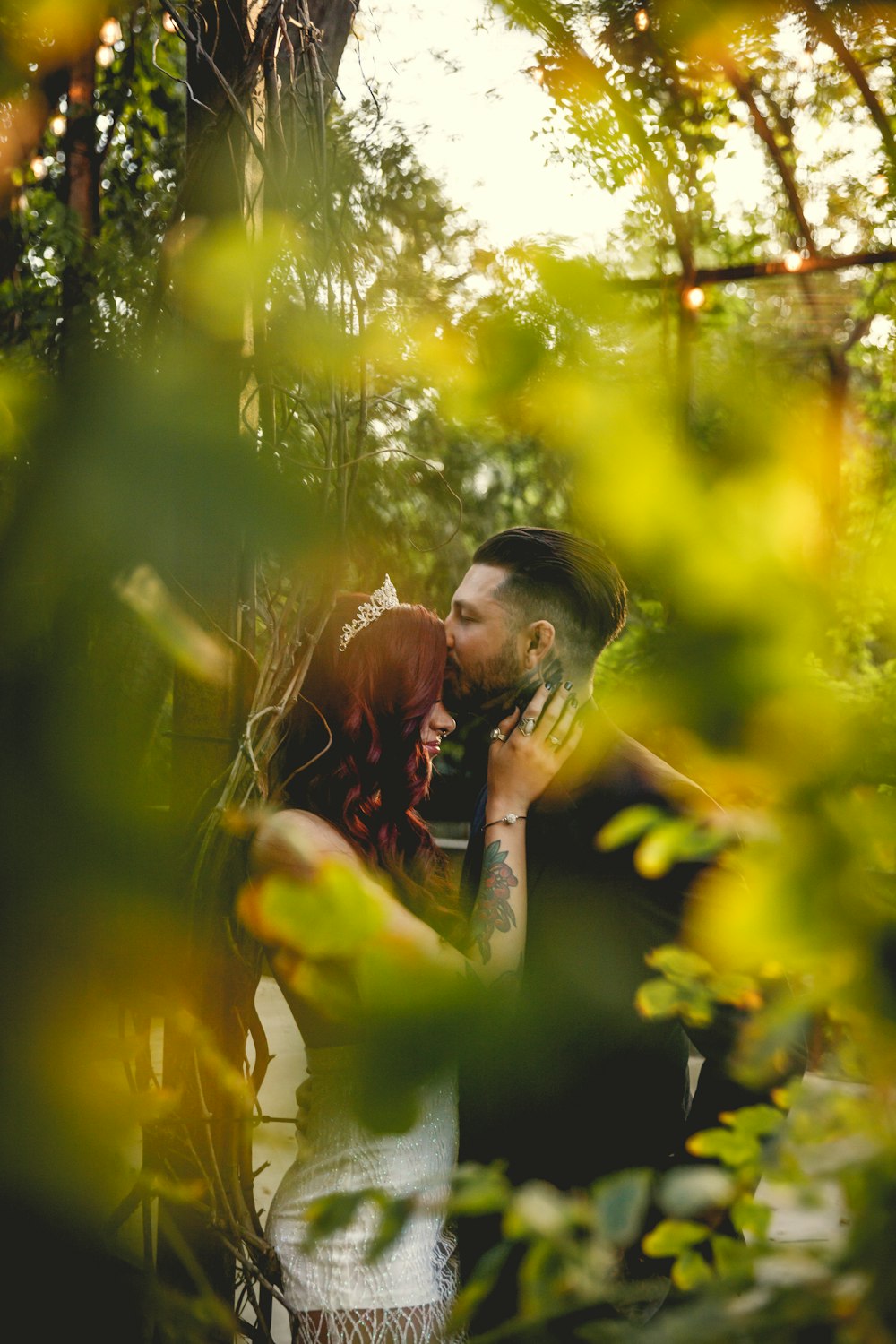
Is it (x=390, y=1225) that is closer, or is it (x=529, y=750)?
(x=390, y=1225)

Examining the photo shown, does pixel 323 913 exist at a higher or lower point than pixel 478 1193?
higher

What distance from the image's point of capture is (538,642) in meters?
2.11

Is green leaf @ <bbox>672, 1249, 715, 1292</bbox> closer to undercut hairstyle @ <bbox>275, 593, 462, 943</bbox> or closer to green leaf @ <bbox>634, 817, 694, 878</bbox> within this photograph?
green leaf @ <bbox>634, 817, 694, 878</bbox>

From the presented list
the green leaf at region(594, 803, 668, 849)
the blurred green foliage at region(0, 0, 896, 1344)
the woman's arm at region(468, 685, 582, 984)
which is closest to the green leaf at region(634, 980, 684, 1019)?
the blurred green foliage at region(0, 0, 896, 1344)

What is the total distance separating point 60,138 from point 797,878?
1935 mm

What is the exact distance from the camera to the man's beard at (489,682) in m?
2.11

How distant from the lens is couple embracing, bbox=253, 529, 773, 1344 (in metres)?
1.58

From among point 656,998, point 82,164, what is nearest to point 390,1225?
point 656,998

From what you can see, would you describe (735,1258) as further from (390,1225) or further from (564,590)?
(564,590)

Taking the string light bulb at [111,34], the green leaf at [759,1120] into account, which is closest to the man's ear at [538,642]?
the string light bulb at [111,34]

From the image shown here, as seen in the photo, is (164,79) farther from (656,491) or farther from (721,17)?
(656,491)

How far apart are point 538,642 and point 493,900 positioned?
654mm

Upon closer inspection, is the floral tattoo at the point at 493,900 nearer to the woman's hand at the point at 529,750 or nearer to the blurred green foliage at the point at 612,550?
the woman's hand at the point at 529,750

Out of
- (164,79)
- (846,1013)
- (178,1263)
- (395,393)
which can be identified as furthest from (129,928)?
(164,79)
